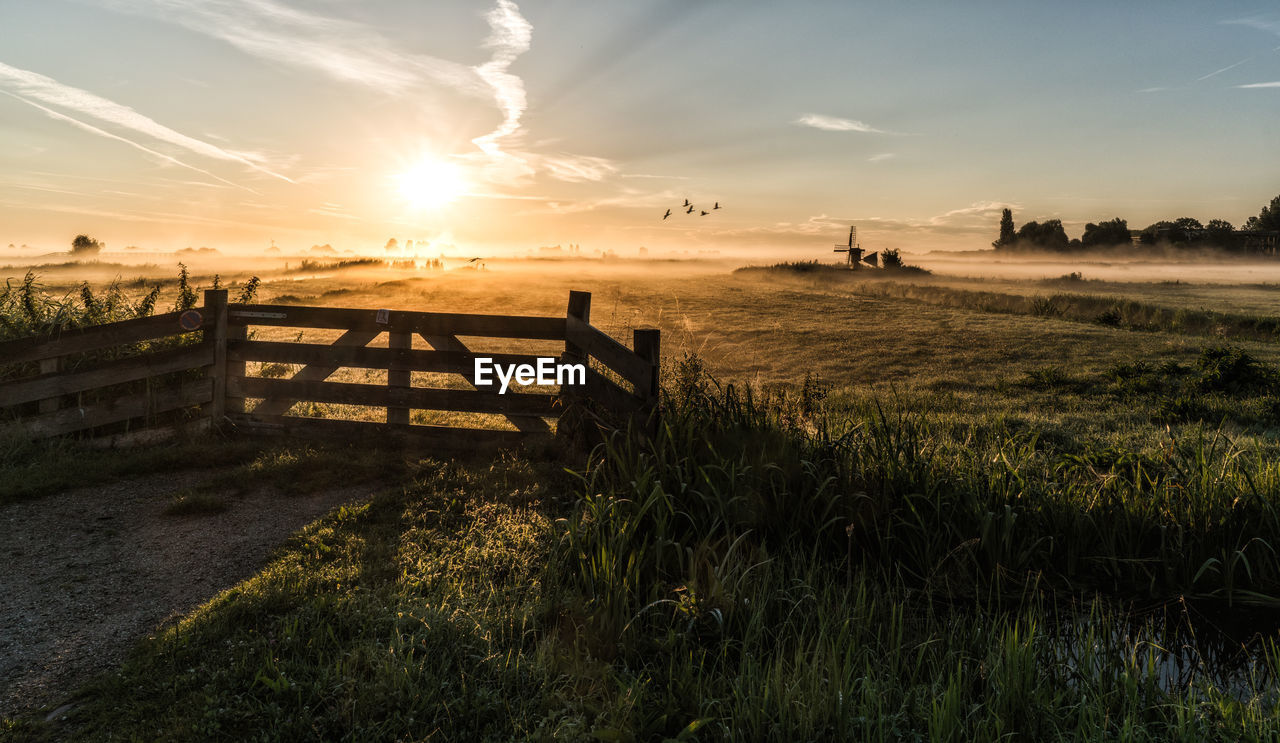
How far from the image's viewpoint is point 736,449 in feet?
21.9

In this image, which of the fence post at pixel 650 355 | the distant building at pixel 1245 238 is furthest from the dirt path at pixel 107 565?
the distant building at pixel 1245 238

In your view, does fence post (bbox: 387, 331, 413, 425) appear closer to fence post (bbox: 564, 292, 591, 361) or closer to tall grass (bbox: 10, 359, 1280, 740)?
tall grass (bbox: 10, 359, 1280, 740)

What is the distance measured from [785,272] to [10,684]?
65.9 meters

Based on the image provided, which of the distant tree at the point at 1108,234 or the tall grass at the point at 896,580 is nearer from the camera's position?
the tall grass at the point at 896,580

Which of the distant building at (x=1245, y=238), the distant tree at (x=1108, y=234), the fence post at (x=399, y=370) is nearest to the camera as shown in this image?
the fence post at (x=399, y=370)

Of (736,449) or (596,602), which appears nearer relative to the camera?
(596,602)

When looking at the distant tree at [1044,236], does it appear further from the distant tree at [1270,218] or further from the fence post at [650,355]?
the fence post at [650,355]

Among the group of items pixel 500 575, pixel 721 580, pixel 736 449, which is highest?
pixel 736 449

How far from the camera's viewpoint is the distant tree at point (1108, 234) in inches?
4488

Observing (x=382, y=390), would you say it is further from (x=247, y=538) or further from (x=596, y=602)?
(x=596, y=602)

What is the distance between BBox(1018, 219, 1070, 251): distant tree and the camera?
4626 inches

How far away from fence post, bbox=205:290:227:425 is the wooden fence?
14 mm

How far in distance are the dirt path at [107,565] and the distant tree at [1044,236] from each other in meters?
134


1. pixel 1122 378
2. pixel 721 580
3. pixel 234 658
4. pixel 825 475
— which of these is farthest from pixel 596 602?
pixel 1122 378
